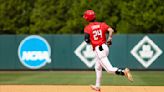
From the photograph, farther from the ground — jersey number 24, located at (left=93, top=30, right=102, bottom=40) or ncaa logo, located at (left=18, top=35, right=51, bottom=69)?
jersey number 24, located at (left=93, top=30, right=102, bottom=40)

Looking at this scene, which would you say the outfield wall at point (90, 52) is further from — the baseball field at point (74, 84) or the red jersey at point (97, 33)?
the red jersey at point (97, 33)

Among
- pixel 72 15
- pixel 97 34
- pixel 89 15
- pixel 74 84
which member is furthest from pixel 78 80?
pixel 72 15

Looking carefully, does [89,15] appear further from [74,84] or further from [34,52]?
[34,52]

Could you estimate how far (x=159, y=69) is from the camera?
2388 centimetres

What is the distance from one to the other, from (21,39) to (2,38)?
1.10 meters

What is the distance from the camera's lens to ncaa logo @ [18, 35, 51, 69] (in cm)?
2395

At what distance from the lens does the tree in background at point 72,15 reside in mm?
29000

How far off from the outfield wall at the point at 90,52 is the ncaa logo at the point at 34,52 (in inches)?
3.0

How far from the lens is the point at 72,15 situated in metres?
31.7

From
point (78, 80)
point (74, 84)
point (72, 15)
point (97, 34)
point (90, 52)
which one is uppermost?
point (72, 15)

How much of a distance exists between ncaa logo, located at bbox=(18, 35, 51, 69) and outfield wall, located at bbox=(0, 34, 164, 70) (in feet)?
0.25

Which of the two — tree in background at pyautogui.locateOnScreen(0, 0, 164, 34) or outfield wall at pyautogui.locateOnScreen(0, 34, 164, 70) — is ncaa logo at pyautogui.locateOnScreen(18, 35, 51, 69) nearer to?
outfield wall at pyautogui.locateOnScreen(0, 34, 164, 70)

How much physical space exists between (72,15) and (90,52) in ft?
27.6

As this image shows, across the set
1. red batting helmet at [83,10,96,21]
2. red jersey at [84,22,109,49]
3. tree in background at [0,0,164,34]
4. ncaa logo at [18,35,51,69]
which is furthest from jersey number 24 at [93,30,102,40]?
tree in background at [0,0,164,34]
